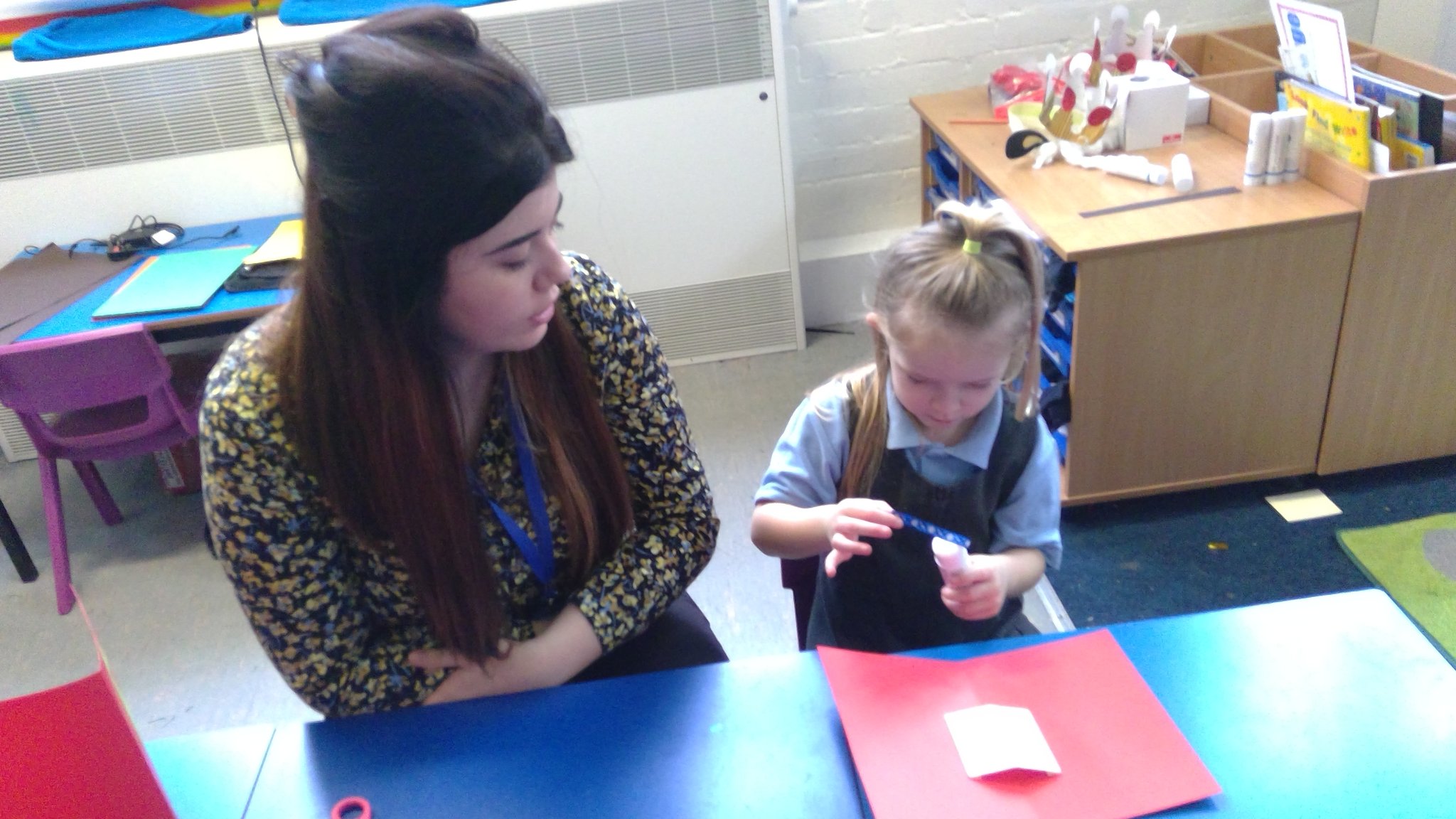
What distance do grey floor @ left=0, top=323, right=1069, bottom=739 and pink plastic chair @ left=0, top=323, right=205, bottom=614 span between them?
0.53 ft

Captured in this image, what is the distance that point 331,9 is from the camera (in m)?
2.56

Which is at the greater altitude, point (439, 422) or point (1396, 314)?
point (439, 422)

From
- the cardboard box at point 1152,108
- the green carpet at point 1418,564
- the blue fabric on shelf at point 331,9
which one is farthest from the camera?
the blue fabric on shelf at point 331,9

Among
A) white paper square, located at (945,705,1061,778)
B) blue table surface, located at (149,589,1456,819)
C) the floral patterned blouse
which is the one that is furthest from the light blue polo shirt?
white paper square, located at (945,705,1061,778)

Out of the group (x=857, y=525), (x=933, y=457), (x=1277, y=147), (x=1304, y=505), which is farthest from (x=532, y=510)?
(x=1304, y=505)

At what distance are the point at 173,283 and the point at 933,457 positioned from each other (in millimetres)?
1896

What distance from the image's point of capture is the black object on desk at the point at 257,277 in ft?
7.34

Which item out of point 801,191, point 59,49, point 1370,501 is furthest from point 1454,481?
point 59,49

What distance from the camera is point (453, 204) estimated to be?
0.82m

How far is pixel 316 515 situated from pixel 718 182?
1.94 meters

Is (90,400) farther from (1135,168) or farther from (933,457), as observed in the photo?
(1135,168)

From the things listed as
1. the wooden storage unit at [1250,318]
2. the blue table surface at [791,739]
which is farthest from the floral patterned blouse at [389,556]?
the wooden storage unit at [1250,318]

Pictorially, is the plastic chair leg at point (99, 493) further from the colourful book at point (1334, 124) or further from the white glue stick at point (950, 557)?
the colourful book at point (1334, 124)

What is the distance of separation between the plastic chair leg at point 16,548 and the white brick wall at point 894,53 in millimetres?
2129
